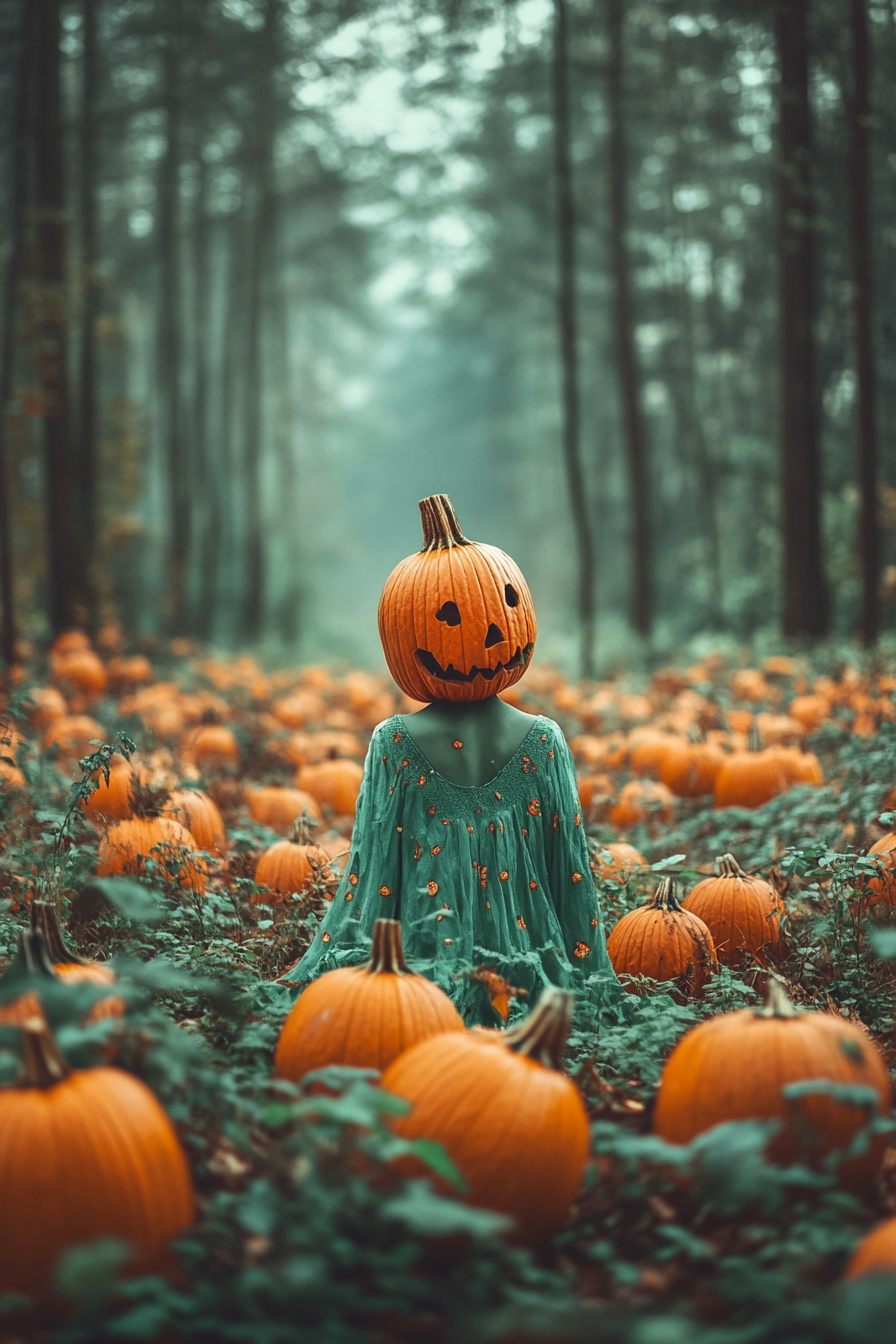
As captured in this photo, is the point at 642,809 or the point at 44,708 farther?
the point at 44,708

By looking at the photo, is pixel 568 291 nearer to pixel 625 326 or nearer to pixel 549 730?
pixel 625 326

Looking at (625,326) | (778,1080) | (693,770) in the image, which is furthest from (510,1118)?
(625,326)

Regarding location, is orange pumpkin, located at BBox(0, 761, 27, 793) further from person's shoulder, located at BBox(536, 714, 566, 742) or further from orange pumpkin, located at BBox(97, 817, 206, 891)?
person's shoulder, located at BBox(536, 714, 566, 742)

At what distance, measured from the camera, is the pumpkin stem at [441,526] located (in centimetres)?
369

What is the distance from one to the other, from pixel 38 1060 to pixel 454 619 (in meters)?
1.96

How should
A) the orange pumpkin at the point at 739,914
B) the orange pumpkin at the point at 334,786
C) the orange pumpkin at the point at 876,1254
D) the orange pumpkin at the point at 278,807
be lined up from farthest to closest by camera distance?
the orange pumpkin at the point at 334,786, the orange pumpkin at the point at 278,807, the orange pumpkin at the point at 739,914, the orange pumpkin at the point at 876,1254

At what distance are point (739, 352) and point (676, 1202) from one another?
24.8 meters

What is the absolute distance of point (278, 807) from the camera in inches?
239

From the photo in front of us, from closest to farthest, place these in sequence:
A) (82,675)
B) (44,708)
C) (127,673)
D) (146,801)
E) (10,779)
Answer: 1. (146,801)
2. (10,779)
3. (44,708)
4. (82,675)
5. (127,673)

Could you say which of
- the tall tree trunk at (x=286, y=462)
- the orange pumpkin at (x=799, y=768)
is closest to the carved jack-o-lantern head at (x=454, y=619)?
the orange pumpkin at (x=799, y=768)

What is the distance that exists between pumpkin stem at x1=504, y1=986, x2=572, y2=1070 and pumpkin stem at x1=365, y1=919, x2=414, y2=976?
1.73ft

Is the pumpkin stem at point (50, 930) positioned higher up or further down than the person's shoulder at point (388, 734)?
further down

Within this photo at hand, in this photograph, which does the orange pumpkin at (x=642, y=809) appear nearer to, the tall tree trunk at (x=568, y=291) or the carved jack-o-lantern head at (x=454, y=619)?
the carved jack-o-lantern head at (x=454, y=619)

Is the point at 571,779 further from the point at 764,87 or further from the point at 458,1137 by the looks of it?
the point at 764,87
